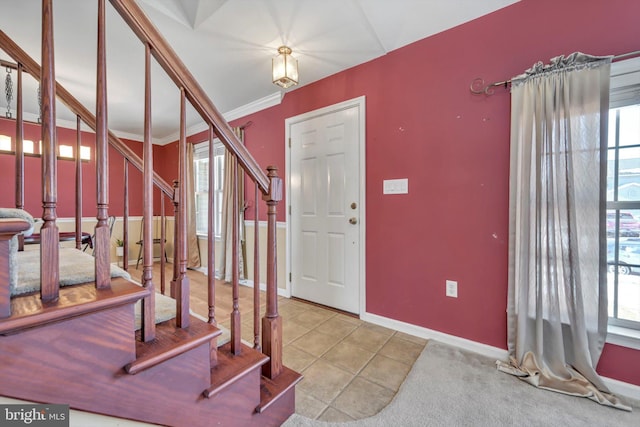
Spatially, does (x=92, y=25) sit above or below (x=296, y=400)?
above

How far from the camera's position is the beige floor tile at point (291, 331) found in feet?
6.82

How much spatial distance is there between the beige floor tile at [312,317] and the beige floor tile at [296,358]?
390mm

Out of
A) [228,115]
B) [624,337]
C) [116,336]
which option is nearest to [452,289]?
[624,337]

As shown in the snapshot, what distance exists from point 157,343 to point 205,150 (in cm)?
386

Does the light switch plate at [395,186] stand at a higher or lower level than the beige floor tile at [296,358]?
higher

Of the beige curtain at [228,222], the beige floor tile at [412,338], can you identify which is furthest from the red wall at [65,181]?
the beige floor tile at [412,338]

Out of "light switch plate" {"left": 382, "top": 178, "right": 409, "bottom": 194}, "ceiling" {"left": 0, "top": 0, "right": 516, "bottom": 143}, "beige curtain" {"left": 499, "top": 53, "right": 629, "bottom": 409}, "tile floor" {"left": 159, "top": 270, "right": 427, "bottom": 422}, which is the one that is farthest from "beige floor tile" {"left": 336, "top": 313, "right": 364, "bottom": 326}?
"ceiling" {"left": 0, "top": 0, "right": 516, "bottom": 143}

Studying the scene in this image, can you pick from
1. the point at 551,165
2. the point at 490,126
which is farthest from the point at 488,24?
the point at 551,165

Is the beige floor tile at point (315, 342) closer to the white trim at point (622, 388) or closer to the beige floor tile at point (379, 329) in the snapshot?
the beige floor tile at point (379, 329)

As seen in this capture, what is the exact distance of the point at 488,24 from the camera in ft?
5.99

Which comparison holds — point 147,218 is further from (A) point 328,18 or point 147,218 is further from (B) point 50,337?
(A) point 328,18

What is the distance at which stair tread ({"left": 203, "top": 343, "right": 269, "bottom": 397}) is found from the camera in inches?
37.9

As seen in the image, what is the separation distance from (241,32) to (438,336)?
111 inches

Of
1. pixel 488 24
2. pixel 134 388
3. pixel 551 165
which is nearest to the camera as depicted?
pixel 134 388
